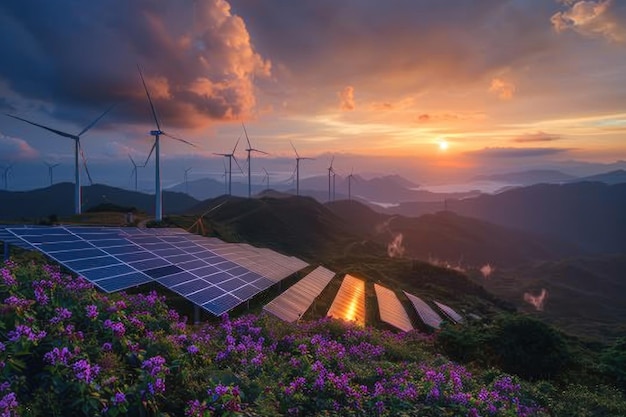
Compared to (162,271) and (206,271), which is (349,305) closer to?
(206,271)

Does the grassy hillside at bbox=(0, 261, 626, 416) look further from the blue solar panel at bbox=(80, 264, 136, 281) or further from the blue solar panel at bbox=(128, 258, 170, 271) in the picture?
the blue solar panel at bbox=(128, 258, 170, 271)

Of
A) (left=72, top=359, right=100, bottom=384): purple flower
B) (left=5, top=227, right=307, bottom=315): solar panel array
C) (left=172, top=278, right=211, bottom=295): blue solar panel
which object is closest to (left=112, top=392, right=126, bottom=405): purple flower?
(left=72, top=359, right=100, bottom=384): purple flower

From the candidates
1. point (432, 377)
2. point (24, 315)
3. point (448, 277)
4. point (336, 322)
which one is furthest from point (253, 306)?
point (448, 277)

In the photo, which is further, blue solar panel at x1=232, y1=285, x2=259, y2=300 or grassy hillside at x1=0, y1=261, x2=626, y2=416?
blue solar panel at x1=232, y1=285, x2=259, y2=300

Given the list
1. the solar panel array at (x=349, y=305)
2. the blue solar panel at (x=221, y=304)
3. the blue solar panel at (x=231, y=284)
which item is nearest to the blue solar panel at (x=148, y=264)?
the blue solar panel at (x=231, y=284)

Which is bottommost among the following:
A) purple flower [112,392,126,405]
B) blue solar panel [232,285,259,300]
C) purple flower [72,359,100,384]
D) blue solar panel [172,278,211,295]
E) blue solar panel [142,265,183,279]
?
blue solar panel [232,285,259,300]

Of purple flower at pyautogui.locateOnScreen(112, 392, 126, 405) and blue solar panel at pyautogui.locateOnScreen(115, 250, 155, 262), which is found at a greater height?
purple flower at pyautogui.locateOnScreen(112, 392, 126, 405)

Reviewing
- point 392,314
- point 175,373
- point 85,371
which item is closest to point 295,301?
point 392,314
